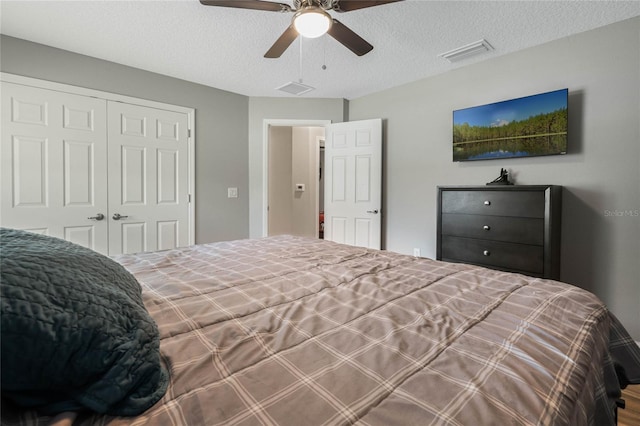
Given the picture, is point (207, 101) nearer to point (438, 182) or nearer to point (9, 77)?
point (9, 77)

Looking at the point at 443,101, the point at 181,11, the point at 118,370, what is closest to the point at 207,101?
the point at 181,11

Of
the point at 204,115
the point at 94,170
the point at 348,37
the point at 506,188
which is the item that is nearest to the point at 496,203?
the point at 506,188

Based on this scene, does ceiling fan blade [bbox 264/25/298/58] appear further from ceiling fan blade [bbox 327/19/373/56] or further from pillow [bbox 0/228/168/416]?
pillow [bbox 0/228/168/416]

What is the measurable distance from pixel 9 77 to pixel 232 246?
252 cm

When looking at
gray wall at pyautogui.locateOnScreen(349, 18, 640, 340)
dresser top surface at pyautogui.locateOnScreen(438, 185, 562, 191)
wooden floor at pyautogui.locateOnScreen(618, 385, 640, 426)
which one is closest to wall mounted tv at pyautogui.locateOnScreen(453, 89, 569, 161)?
gray wall at pyautogui.locateOnScreen(349, 18, 640, 340)

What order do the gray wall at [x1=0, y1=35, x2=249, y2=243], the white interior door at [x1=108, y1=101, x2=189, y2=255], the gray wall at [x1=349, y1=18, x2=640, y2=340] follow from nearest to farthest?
the gray wall at [x1=349, y1=18, x2=640, y2=340]
the gray wall at [x1=0, y1=35, x2=249, y2=243]
the white interior door at [x1=108, y1=101, x2=189, y2=255]

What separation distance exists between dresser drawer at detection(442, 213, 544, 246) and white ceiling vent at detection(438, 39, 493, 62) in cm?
149

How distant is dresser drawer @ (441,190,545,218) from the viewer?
Result: 2.30 metres

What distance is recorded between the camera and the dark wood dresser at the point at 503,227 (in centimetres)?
227

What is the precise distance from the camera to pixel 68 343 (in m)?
0.49

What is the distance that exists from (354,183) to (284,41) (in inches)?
86.6

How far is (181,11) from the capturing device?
220 cm

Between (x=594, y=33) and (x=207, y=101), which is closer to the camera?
(x=594, y=33)

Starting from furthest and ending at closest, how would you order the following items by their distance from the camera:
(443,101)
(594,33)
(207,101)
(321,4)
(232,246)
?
(207,101) → (443,101) → (594,33) → (232,246) → (321,4)
